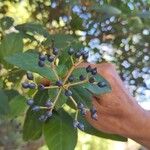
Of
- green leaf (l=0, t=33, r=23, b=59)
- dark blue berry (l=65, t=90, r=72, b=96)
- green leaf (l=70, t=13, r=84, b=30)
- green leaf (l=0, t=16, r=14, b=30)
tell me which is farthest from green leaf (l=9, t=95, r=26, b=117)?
green leaf (l=70, t=13, r=84, b=30)

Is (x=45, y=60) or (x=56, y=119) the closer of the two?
(x=45, y=60)

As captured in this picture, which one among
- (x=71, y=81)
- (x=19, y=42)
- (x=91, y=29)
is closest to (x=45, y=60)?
(x=71, y=81)

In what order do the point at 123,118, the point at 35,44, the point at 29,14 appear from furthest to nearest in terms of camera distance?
the point at 29,14
the point at 35,44
the point at 123,118

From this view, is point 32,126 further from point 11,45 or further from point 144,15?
point 144,15

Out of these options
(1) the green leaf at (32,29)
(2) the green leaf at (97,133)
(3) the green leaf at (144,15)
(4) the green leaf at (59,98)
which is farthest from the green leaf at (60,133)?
(3) the green leaf at (144,15)

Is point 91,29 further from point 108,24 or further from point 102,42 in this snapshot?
point 102,42

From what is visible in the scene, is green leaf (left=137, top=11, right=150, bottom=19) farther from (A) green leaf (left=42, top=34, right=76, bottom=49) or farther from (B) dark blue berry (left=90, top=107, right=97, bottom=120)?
(B) dark blue berry (left=90, top=107, right=97, bottom=120)
